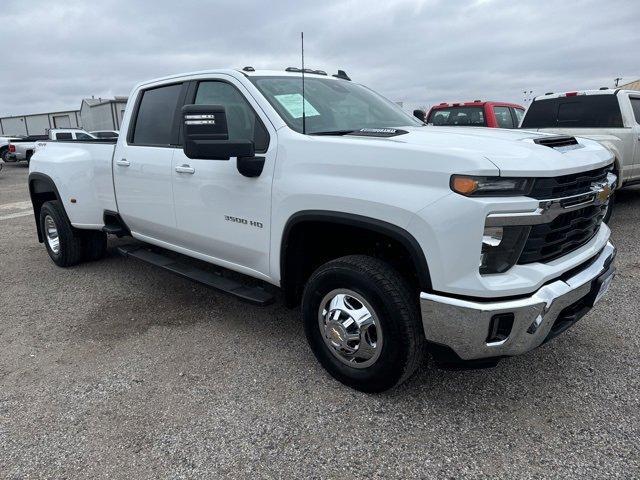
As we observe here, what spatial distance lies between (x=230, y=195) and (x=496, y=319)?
1.89 meters

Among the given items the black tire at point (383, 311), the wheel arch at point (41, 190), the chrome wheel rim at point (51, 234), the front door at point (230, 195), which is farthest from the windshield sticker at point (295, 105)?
the chrome wheel rim at point (51, 234)

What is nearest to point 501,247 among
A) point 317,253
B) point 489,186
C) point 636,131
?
point 489,186

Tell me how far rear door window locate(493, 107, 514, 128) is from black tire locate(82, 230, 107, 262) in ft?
24.2

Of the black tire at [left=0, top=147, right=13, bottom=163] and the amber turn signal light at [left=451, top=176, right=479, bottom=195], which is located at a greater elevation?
the amber turn signal light at [left=451, top=176, right=479, bottom=195]

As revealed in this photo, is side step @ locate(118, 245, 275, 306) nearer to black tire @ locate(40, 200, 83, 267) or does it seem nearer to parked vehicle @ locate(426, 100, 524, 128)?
black tire @ locate(40, 200, 83, 267)

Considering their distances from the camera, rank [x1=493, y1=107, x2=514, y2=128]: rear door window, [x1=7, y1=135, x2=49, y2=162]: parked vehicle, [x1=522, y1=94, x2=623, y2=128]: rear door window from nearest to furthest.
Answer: [x1=522, y1=94, x2=623, y2=128]: rear door window → [x1=493, y1=107, x2=514, y2=128]: rear door window → [x1=7, y1=135, x2=49, y2=162]: parked vehicle

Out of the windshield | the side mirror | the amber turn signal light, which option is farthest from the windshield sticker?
the amber turn signal light

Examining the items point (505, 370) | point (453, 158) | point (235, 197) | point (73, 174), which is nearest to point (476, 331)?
A: point (453, 158)

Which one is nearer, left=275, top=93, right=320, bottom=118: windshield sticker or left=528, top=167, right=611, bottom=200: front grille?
left=528, top=167, right=611, bottom=200: front grille

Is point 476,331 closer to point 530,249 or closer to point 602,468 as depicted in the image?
point 530,249

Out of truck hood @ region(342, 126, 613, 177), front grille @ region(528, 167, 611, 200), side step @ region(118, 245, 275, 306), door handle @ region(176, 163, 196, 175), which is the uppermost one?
truck hood @ region(342, 126, 613, 177)

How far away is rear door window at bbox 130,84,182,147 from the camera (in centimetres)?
405

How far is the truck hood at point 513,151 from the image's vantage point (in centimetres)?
227

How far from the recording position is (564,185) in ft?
7.85
